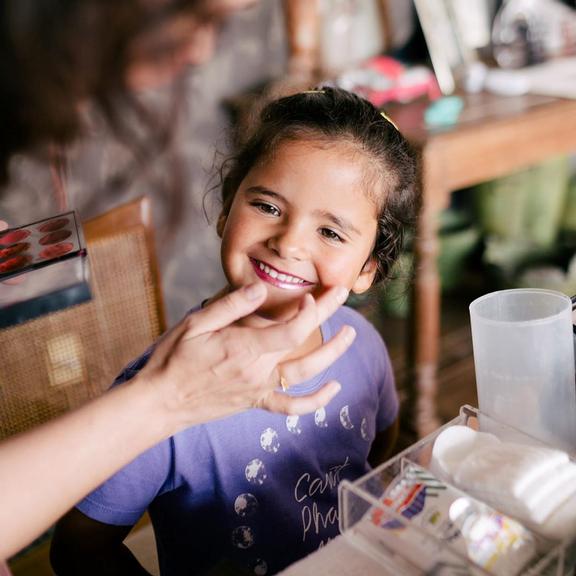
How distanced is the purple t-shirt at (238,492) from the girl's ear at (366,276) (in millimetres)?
169

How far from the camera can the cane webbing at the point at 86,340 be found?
1208 millimetres

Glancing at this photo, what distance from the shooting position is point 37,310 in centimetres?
120

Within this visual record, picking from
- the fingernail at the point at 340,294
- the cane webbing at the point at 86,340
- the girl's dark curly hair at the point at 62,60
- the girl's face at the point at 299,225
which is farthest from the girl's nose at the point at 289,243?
the girl's dark curly hair at the point at 62,60

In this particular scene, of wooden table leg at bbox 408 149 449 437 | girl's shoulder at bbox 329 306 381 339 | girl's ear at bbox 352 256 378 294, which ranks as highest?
girl's ear at bbox 352 256 378 294

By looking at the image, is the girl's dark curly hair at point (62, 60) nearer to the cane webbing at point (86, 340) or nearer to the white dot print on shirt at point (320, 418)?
the cane webbing at point (86, 340)

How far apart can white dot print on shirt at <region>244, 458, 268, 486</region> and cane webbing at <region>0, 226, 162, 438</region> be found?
1.50ft

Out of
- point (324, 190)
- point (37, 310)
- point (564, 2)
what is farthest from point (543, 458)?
point (564, 2)

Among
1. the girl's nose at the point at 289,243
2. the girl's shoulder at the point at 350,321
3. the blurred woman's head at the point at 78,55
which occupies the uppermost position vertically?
the blurred woman's head at the point at 78,55

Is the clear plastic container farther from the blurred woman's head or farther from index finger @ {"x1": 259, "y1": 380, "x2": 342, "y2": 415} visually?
the blurred woman's head

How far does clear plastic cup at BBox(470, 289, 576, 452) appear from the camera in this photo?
725mm

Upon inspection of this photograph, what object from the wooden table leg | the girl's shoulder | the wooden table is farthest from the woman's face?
the girl's shoulder

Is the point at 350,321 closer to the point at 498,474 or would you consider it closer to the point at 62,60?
the point at 498,474

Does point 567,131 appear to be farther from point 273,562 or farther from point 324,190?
point 273,562

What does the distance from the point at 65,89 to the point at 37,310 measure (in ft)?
2.85
